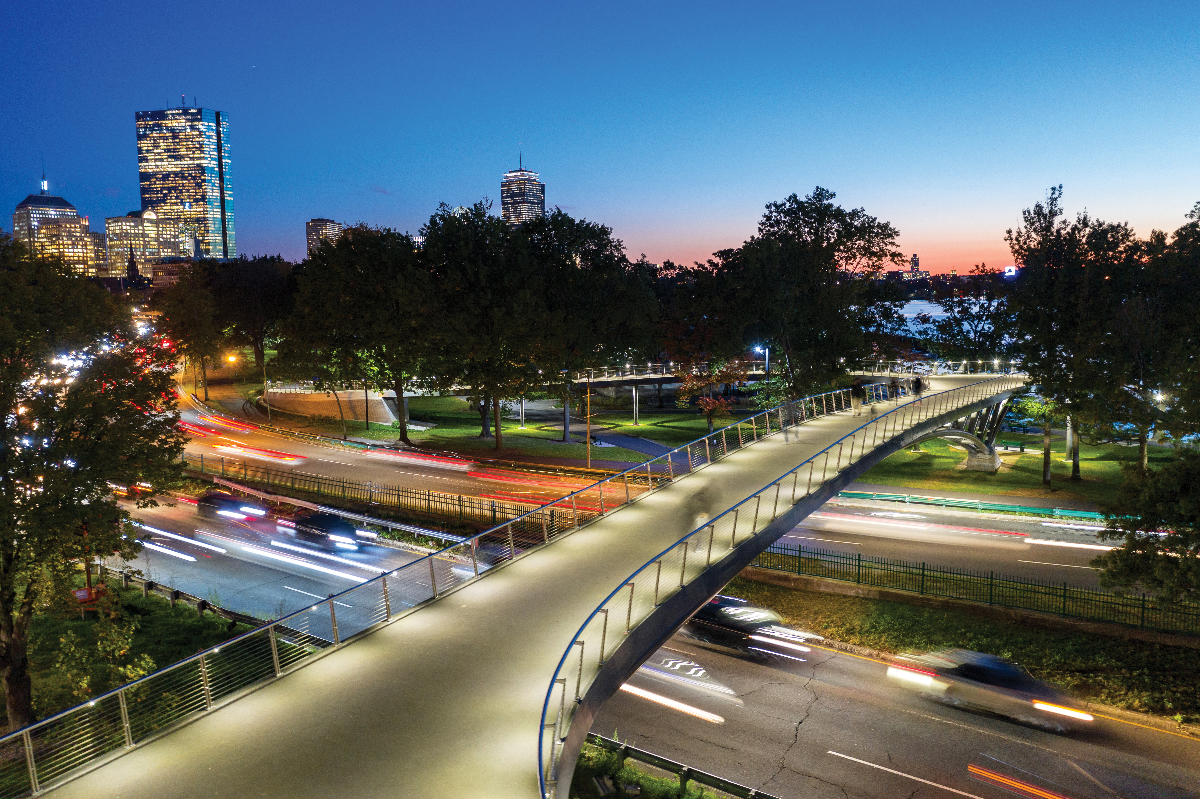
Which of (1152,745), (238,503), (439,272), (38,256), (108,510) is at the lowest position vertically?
(1152,745)

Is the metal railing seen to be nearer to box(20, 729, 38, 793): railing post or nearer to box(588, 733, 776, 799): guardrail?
box(588, 733, 776, 799): guardrail

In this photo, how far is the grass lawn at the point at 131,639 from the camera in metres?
17.6

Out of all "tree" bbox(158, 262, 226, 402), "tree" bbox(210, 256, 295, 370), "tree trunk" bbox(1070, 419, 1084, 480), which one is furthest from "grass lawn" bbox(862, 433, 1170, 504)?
"tree" bbox(210, 256, 295, 370)

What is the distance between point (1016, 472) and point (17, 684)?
146ft

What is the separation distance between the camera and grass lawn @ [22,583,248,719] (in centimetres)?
1761

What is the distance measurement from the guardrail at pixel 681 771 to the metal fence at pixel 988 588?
39.1 feet

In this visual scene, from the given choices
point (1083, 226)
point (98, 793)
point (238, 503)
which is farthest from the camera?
point (1083, 226)

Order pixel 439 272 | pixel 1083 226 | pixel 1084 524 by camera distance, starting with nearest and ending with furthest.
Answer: pixel 1084 524, pixel 1083 226, pixel 439 272

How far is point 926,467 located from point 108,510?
41.1 m

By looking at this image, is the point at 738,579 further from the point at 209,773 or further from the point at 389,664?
the point at 209,773

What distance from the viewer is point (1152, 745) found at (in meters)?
15.8

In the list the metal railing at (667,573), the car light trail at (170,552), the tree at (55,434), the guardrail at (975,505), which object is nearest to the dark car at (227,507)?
the car light trail at (170,552)

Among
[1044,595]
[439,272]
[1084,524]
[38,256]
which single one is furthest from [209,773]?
[439,272]

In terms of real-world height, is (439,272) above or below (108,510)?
above
